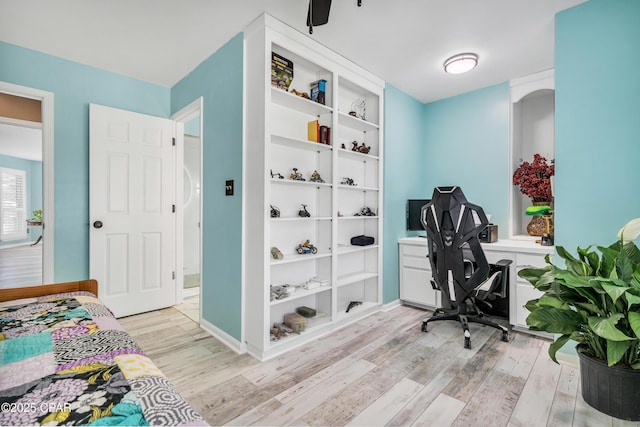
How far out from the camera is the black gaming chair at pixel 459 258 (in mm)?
2412

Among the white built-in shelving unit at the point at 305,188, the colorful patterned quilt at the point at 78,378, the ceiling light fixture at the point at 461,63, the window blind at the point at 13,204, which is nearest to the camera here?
the colorful patterned quilt at the point at 78,378

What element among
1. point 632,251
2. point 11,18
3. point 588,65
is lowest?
point 632,251

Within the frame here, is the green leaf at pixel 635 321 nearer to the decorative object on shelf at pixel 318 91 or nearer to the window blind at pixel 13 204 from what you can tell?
the decorative object on shelf at pixel 318 91

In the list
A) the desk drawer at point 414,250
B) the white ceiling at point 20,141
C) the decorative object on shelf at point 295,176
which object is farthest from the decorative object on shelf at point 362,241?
the white ceiling at point 20,141

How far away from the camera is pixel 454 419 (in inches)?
62.4

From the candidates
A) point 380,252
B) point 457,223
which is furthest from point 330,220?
point 457,223

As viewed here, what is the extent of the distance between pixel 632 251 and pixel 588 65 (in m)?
1.32

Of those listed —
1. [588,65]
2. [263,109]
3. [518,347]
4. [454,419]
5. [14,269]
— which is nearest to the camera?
[454,419]

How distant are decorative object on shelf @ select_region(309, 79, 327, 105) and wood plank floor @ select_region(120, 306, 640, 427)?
2130 millimetres

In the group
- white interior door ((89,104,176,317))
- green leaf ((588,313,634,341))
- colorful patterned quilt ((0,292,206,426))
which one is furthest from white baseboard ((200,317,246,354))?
green leaf ((588,313,634,341))

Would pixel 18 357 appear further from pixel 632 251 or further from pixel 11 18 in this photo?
pixel 632 251

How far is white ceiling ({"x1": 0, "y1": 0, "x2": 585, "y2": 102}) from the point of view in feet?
6.87

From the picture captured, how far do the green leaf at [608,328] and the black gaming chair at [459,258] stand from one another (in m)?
0.92

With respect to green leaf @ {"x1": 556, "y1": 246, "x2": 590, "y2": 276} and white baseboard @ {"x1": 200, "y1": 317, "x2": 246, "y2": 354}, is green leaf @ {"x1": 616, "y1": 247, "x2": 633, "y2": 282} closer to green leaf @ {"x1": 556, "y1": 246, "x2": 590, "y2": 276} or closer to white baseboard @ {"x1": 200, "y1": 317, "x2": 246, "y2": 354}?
green leaf @ {"x1": 556, "y1": 246, "x2": 590, "y2": 276}
